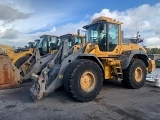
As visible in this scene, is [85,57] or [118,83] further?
[118,83]

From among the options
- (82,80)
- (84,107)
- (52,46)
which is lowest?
(84,107)

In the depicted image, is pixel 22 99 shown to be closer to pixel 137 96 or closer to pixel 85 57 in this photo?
pixel 85 57

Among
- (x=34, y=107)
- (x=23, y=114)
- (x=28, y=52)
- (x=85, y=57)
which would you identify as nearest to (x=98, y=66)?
(x=85, y=57)

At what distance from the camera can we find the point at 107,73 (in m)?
7.52

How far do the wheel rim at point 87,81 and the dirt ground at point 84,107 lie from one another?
0.41m

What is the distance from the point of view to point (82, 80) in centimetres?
615

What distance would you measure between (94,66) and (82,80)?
58 centimetres

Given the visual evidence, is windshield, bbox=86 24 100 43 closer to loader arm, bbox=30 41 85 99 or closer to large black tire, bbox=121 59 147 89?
loader arm, bbox=30 41 85 99

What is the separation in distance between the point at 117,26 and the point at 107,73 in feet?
6.26

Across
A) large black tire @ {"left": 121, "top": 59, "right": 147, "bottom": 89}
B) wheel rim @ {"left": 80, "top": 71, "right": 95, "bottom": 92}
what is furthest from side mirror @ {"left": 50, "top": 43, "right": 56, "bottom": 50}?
wheel rim @ {"left": 80, "top": 71, "right": 95, "bottom": 92}

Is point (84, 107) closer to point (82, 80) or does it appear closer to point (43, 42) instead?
point (82, 80)

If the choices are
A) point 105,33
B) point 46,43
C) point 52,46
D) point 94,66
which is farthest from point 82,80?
point 46,43

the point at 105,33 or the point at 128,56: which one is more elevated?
the point at 105,33

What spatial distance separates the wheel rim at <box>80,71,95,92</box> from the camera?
20.1 ft
